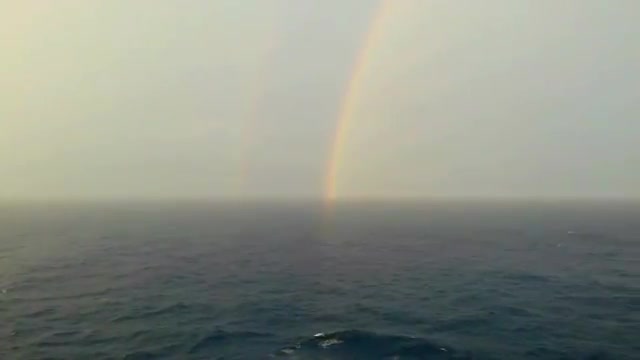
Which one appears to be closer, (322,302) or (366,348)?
(366,348)

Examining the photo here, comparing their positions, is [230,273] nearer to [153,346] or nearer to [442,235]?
[153,346]

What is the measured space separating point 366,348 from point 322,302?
21.5 meters

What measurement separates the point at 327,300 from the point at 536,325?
1071 inches

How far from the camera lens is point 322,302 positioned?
2739 inches

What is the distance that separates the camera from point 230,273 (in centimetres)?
9331

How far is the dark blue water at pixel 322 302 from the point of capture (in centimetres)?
5009

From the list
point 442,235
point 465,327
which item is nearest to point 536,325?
point 465,327

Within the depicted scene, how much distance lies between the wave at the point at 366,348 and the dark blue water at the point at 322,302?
0.19 m

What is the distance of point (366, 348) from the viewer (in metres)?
48.5

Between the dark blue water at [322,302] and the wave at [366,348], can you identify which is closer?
the wave at [366,348]

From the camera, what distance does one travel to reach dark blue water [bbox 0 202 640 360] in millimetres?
50094

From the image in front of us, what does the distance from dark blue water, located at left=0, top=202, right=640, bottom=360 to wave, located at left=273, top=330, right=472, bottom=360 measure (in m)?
0.19

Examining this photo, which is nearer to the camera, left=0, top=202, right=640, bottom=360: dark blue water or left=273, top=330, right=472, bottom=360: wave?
left=273, top=330, right=472, bottom=360: wave

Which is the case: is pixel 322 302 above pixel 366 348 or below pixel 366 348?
above
